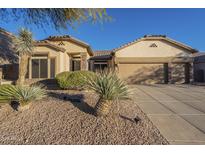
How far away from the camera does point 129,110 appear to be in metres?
6.60

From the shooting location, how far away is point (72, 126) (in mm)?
5031

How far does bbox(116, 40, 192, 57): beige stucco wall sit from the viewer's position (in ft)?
63.2

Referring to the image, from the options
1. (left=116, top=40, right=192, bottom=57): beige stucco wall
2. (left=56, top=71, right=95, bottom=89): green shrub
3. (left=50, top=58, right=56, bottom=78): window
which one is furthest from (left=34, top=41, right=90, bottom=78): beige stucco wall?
(left=56, top=71, right=95, bottom=89): green shrub

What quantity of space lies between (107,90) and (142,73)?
1472 centimetres

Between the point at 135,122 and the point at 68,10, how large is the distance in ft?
13.7

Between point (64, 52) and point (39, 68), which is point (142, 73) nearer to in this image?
point (64, 52)

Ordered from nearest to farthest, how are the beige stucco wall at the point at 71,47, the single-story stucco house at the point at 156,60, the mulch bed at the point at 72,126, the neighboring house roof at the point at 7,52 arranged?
the mulch bed at the point at 72,126, the neighboring house roof at the point at 7,52, the beige stucco wall at the point at 71,47, the single-story stucco house at the point at 156,60

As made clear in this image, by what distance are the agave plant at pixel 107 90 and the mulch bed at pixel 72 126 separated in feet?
1.09

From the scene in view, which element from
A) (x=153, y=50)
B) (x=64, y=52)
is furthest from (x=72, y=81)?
(x=153, y=50)

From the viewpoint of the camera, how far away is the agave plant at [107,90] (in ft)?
18.4

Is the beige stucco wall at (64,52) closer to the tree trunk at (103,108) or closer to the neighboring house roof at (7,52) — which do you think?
the neighboring house roof at (7,52)

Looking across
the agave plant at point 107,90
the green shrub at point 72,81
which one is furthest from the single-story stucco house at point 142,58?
the agave plant at point 107,90

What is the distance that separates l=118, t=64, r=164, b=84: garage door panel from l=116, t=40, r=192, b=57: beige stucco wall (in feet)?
4.08
